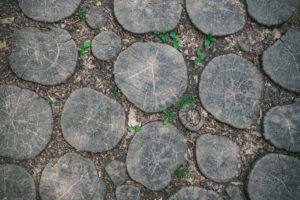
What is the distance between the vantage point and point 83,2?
6.77 ft

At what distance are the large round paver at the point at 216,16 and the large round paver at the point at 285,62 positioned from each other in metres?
0.42

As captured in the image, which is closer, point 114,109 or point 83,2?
point 114,109

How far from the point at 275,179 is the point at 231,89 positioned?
0.95 metres

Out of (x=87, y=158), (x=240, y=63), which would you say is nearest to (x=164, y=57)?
(x=240, y=63)

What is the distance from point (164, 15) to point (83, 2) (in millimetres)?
884

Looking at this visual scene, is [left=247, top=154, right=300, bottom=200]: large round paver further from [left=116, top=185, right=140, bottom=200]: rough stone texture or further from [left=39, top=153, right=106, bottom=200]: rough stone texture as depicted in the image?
[left=39, top=153, right=106, bottom=200]: rough stone texture

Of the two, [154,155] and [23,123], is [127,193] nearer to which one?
[154,155]

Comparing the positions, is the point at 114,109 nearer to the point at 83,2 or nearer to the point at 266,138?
the point at 83,2

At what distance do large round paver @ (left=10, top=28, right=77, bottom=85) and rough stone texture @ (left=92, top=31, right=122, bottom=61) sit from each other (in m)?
0.23

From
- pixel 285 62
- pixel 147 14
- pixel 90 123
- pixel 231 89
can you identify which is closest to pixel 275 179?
pixel 231 89

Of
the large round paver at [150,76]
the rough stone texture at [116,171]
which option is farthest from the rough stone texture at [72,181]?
the large round paver at [150,76]

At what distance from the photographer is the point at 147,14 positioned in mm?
1956

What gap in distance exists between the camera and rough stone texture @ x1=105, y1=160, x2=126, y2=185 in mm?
1898

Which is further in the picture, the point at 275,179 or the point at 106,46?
the point at 106,46
